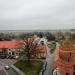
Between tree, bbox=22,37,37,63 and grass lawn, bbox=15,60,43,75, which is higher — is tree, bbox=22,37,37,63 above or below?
above

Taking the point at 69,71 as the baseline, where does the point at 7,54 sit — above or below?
below

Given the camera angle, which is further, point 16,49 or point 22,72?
point 16,49

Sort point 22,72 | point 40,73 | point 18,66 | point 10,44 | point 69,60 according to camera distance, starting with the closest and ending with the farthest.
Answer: point 69,60, point 40,73, point 22,72, point 18,66, point 10,44

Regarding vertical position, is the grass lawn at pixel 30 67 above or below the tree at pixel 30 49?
below

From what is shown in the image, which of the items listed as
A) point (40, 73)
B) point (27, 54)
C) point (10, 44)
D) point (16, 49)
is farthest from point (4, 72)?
point (10, 44)

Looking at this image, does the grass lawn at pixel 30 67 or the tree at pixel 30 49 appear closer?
the grass lawn at pixel 30 67

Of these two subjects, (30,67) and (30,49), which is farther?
(30,49)

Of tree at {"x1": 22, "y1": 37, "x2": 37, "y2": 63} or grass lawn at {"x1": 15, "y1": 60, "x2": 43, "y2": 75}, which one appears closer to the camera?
grass lawn at {"x1": 15, "y1": 60, "x2": 43, "y2": 75}

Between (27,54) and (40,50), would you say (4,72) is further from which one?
(40,50)

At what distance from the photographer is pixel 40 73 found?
19.0m

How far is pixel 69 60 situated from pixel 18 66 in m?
14.2

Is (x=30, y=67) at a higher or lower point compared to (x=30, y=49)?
lower

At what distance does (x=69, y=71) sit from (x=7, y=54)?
2238cm

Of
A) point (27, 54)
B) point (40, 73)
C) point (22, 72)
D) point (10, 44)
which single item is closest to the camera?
point (40, 73)
